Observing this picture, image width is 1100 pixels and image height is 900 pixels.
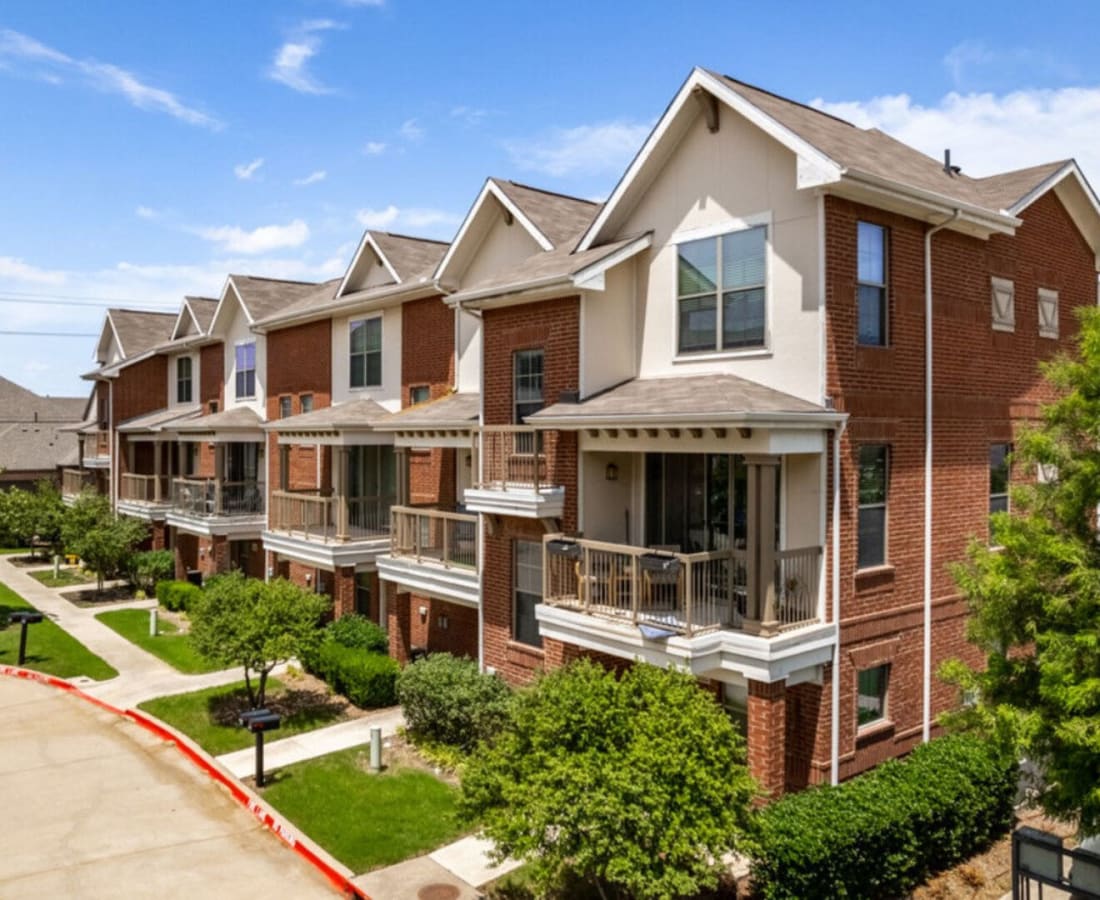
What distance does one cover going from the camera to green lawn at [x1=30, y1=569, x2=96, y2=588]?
33.2 meters

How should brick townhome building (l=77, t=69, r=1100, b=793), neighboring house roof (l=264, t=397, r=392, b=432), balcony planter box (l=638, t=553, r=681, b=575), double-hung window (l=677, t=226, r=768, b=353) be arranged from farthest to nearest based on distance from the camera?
1. neighboring house roof (l=264, t=397, r=392, b=432)
2. double-hung window (l=677, t=226, r=768, b=353)
3. brick townhome building (l=77, t=69, r=1100, b=793)
4. balcony planter box (l=638, t=553, r=681, b=575)

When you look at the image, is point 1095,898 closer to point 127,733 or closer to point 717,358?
point 717,358

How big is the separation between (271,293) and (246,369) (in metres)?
2.81

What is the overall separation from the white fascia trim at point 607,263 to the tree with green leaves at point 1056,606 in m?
6.73

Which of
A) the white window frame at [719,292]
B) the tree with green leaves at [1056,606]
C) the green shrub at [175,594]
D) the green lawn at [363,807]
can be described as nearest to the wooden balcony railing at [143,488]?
the green shrub at [175,594]

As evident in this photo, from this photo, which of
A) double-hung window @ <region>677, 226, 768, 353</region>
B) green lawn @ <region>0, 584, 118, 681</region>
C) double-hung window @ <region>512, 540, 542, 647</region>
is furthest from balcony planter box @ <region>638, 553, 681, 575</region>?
green lawn @ <region>0, 584, 118, 681</region>

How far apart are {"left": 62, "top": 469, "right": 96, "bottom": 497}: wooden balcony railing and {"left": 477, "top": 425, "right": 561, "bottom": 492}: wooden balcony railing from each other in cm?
3024

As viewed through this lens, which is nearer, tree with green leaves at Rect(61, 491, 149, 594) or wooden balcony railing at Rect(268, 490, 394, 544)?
wooden balcony railing at Rect(268, 490, 394, 544)

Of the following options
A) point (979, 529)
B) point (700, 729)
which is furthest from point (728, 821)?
point (979, 529)

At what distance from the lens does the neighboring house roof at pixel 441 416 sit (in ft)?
57.0

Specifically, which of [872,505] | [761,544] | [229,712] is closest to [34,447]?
[229,712]

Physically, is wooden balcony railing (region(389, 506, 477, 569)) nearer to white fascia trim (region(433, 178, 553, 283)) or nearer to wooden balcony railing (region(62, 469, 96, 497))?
white fascia trim (region(433, 178, 553, 283))

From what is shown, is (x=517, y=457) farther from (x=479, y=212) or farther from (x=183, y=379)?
(x=183, y=379)

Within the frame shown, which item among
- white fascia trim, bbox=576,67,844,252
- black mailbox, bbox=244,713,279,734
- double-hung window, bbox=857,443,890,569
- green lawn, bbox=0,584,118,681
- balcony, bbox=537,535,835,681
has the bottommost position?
green lawn, bbox=0,584,118,681
